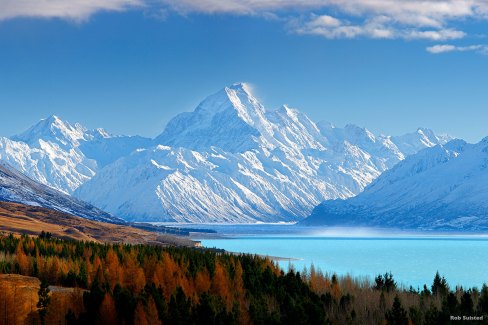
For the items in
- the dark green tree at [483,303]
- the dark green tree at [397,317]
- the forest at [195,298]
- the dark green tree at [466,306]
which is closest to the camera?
the dark green tree at [397,317]

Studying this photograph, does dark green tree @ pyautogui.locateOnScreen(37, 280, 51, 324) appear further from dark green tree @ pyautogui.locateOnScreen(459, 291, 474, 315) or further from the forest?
dark green tree @ pyautogui.locateOnScreen(459, 291, 474, 315)

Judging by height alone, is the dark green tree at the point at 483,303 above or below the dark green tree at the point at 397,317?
above

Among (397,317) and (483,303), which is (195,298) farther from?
(483,303)

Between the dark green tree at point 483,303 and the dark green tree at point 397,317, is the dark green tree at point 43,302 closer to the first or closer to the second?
the dark green tree at point 397,317

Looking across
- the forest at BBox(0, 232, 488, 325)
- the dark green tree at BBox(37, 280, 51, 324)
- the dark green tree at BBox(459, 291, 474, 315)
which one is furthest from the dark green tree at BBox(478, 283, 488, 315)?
the dark green tree at BBox(37, 280, 51, 324)

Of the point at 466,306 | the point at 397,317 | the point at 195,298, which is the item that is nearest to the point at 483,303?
the point at 466,306

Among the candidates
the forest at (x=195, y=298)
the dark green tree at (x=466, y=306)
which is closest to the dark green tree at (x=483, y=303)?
the forest at (x=195, y=298)

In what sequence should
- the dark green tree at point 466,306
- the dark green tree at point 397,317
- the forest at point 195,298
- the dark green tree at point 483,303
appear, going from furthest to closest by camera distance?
1. the dark green tree at point 483,303
2. the dark green tree at point 466,306
3. the forest at point 195,298
4. the dark green tree at point 397,317

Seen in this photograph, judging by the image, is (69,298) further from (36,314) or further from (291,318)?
(291,318)
